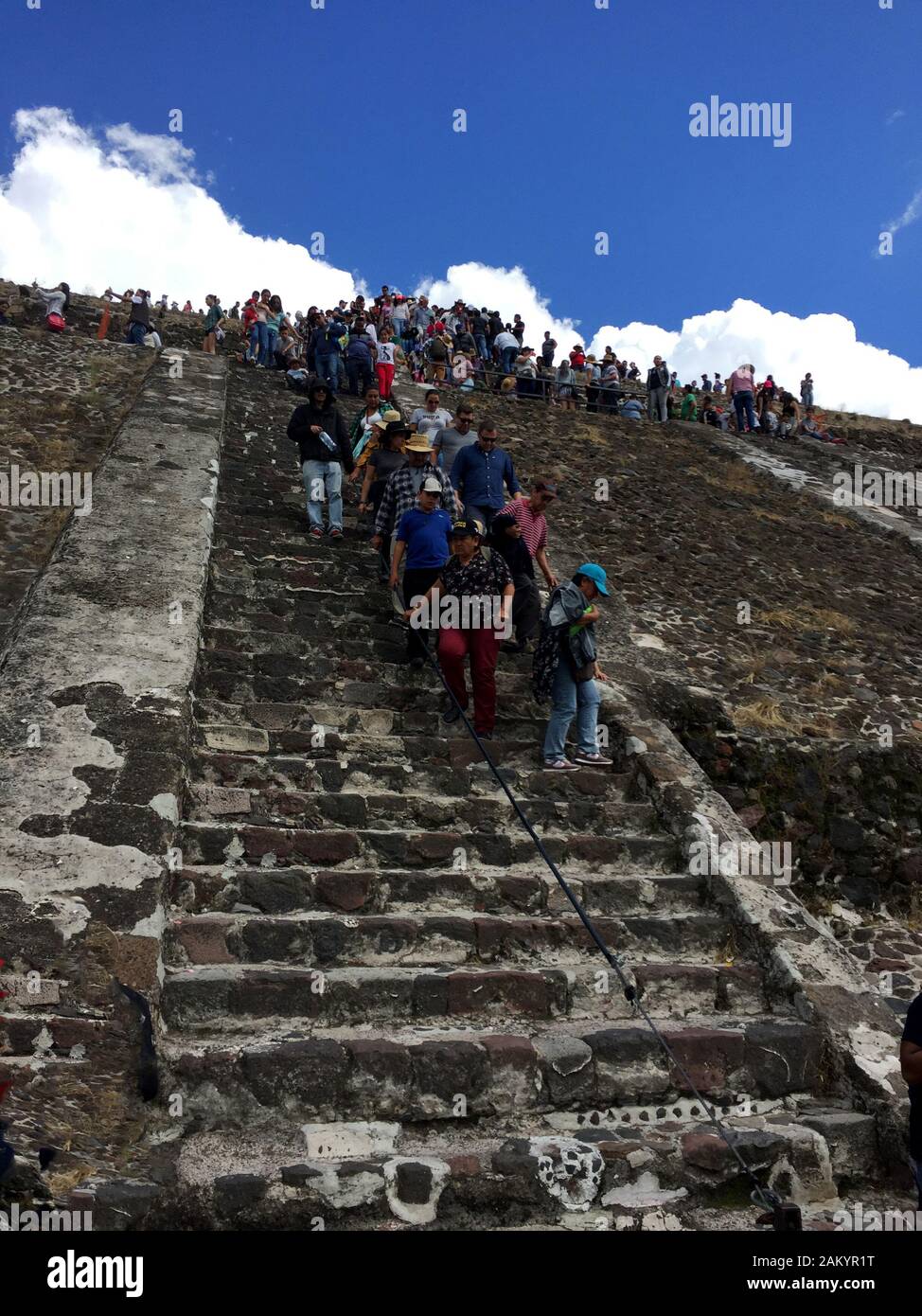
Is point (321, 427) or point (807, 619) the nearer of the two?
point (321, 427)

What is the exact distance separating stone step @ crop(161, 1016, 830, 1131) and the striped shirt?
420 cm

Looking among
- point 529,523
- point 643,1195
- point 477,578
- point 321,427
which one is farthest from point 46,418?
point 643,1195

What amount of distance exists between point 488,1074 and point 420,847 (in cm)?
135

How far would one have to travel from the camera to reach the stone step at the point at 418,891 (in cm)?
432

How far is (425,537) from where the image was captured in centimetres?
677

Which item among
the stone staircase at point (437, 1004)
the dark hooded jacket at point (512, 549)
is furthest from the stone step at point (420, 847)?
the dark hooded jacket at point (512, 549)

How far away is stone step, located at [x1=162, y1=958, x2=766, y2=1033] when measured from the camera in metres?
3.79

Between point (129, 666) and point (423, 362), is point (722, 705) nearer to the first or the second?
point (129, 666)

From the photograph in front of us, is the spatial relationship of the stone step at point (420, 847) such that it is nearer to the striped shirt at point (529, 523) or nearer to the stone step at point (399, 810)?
the stone step at point (399, 810)

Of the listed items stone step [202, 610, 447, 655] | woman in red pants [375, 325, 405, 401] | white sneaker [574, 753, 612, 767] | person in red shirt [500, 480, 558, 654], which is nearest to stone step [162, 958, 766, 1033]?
white sneaker [574, 753, 612, 767]

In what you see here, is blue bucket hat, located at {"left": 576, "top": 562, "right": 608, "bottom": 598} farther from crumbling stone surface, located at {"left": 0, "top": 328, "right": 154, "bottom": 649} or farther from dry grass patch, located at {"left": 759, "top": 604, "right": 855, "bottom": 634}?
crumbling stone surface, located at {"left": 0, "top": 328, "right": 154, "bottom": 649}

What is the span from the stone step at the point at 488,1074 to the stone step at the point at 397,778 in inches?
65.1

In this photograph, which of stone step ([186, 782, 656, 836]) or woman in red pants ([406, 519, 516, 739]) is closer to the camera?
stone step ([186, 782, 656, 836])

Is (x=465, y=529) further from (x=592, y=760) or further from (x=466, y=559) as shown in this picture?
(x=592, y=760)
